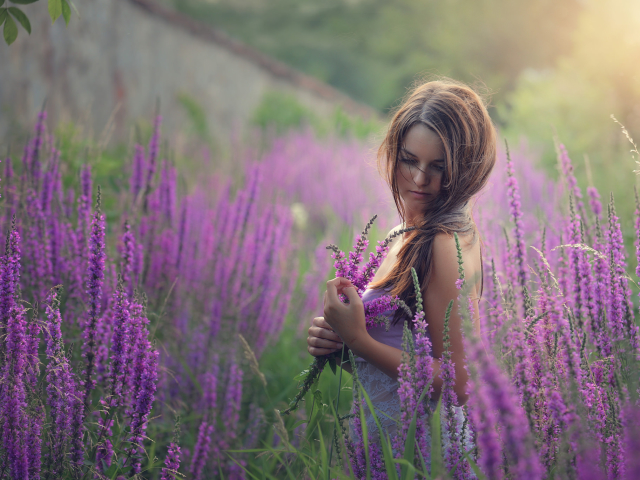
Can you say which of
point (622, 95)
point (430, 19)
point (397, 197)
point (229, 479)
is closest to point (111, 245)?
point (229, 479)

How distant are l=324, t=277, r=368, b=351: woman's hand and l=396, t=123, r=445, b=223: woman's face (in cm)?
51

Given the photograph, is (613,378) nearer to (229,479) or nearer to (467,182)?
(467,182)

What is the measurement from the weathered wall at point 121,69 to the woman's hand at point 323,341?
2.34 m

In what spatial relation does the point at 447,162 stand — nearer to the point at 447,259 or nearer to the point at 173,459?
the point at 447,259

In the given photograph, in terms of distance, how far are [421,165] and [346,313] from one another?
0.66m

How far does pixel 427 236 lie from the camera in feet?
5.51

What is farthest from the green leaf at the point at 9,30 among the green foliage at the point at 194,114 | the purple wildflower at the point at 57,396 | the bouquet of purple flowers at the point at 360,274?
the green foliage at the point at 194,114

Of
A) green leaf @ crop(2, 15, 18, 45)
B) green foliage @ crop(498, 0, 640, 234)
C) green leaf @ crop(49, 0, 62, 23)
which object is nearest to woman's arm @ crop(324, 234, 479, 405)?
green leaf @ crop(49, 0, 62, 23)

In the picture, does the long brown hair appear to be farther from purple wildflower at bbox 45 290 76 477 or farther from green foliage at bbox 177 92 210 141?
green foliage at bbox 177 92 210 141

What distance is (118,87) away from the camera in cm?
922

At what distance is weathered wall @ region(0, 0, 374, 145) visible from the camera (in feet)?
21.2

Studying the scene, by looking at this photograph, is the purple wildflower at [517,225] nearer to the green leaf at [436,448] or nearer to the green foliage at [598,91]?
the green leaf at [436,448]

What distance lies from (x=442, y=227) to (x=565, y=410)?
73cm

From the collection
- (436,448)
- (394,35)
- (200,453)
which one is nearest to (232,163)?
(200,453)
